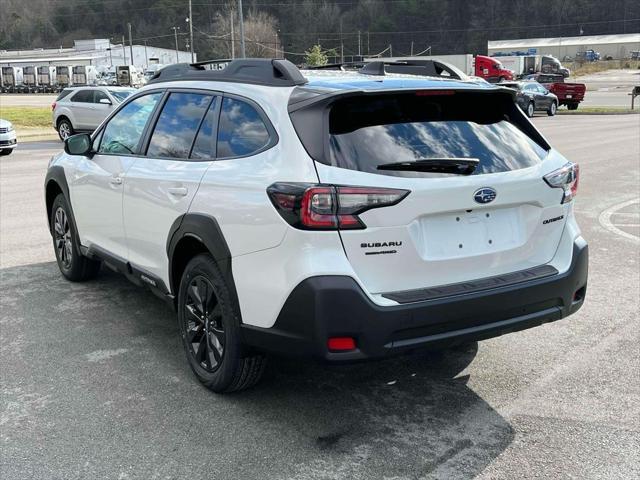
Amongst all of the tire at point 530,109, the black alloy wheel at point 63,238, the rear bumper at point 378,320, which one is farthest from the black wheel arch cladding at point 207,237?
the tire at point 530,109

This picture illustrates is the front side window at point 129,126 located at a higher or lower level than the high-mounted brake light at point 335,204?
higher

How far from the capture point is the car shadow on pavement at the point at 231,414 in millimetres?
3191

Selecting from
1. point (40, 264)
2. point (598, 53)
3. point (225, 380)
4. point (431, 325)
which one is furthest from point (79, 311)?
point (598, 53)

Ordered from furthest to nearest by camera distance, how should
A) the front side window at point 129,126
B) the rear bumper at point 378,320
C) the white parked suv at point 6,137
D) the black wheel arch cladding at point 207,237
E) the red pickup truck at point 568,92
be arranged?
the red pickup truck at point 568,92, the white parked suv at point 6,137, the front side window at point 129,126, the black wheel arch cladding at point 207,237, the rear bumper at point 378,320

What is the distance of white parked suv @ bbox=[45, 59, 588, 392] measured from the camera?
10.2 ft

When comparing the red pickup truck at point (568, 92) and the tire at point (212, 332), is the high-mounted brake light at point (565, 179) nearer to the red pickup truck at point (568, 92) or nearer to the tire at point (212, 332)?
the tire at point (212, 332)

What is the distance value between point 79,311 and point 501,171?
353cm

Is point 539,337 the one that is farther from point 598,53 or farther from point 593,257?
point 598,53

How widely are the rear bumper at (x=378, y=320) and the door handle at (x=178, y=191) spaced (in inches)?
37.3

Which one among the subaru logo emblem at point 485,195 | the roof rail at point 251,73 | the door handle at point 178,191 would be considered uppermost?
the roof rail at point 251,73

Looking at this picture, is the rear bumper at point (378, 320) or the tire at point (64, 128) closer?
the rear bumper at point (378, 320)

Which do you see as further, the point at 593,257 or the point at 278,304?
the point at 593,257

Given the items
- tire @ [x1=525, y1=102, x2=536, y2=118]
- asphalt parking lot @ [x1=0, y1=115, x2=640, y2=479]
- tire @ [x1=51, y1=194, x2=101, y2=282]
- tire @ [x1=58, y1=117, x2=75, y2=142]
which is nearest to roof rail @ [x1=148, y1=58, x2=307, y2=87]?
asphalt parking lot @ [x1=0, y1=115, x2=640, y2=479]

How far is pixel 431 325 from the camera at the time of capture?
3207mm
